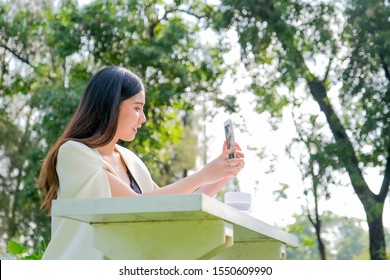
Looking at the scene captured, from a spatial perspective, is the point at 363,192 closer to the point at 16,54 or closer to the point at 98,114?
the point at 16,54

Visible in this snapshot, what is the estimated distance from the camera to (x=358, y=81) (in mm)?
10016

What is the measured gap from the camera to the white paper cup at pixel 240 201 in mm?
2279

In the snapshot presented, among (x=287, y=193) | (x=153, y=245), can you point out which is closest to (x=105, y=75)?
(x=153, y=245)

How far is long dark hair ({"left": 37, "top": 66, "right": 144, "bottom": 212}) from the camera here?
209cm

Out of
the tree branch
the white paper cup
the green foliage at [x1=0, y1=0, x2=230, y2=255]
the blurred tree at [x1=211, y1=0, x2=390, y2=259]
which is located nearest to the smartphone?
the white paper cup

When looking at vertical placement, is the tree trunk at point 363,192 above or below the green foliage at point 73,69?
below

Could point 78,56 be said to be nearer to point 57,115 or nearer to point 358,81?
point 57,115

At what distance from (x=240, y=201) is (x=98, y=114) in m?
0.52

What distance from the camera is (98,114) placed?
2.10m

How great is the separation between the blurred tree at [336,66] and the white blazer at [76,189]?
7688 millimetres

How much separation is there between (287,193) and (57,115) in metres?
3.65

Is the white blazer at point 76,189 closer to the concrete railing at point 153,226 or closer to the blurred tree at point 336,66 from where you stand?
the concrete railing at point 153,226

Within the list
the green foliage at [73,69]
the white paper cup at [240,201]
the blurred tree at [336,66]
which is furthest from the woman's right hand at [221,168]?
the green foliage at [73,69]

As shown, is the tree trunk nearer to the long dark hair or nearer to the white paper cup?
the white paper cup
